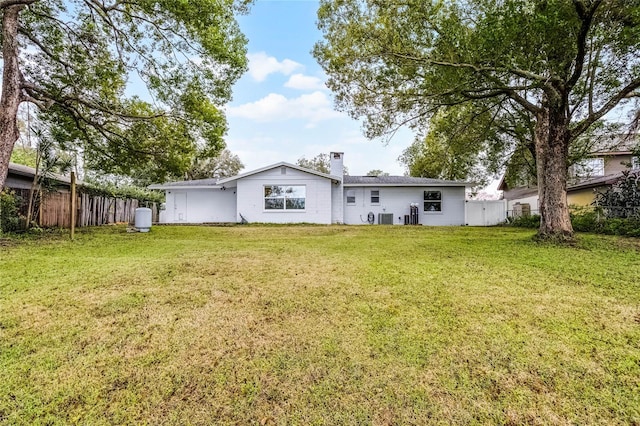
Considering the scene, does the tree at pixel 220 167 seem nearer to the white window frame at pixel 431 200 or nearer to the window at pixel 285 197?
the window at pixel 285 197

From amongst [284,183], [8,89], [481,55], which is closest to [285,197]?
[284,183]

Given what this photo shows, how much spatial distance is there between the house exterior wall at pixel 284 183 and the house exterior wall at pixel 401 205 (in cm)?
171

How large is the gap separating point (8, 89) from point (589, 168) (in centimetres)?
2663

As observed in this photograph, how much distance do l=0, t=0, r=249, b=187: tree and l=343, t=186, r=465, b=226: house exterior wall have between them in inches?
368

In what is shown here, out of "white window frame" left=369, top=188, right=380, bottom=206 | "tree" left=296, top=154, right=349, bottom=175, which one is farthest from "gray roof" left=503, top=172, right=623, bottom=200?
"tree" left=296, top=154, right=349, bottom=175

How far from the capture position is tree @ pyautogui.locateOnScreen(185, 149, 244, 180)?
1303 inches

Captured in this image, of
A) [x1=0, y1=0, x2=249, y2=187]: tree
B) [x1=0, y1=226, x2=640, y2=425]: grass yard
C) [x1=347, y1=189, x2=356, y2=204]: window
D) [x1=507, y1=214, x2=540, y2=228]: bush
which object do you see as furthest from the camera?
[x1=347, y1=189, x2=356, y2=204]: window

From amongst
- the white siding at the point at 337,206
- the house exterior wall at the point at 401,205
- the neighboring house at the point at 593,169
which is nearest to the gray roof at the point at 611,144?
the neighboring house at the point at 593,169

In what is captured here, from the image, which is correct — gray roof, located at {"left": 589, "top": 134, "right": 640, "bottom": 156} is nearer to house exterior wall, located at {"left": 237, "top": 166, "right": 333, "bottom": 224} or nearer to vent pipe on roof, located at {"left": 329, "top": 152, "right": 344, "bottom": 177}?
vent pipe on roof, located at {"left": 329, "top": 152, "right": 344, "bottom": 177}

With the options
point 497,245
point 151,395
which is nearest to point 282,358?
point 151,395

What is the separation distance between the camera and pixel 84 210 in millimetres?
12523

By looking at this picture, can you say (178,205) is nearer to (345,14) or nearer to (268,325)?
(345,14)

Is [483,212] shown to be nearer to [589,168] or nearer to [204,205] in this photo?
[589,168]

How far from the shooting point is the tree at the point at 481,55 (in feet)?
20.5
